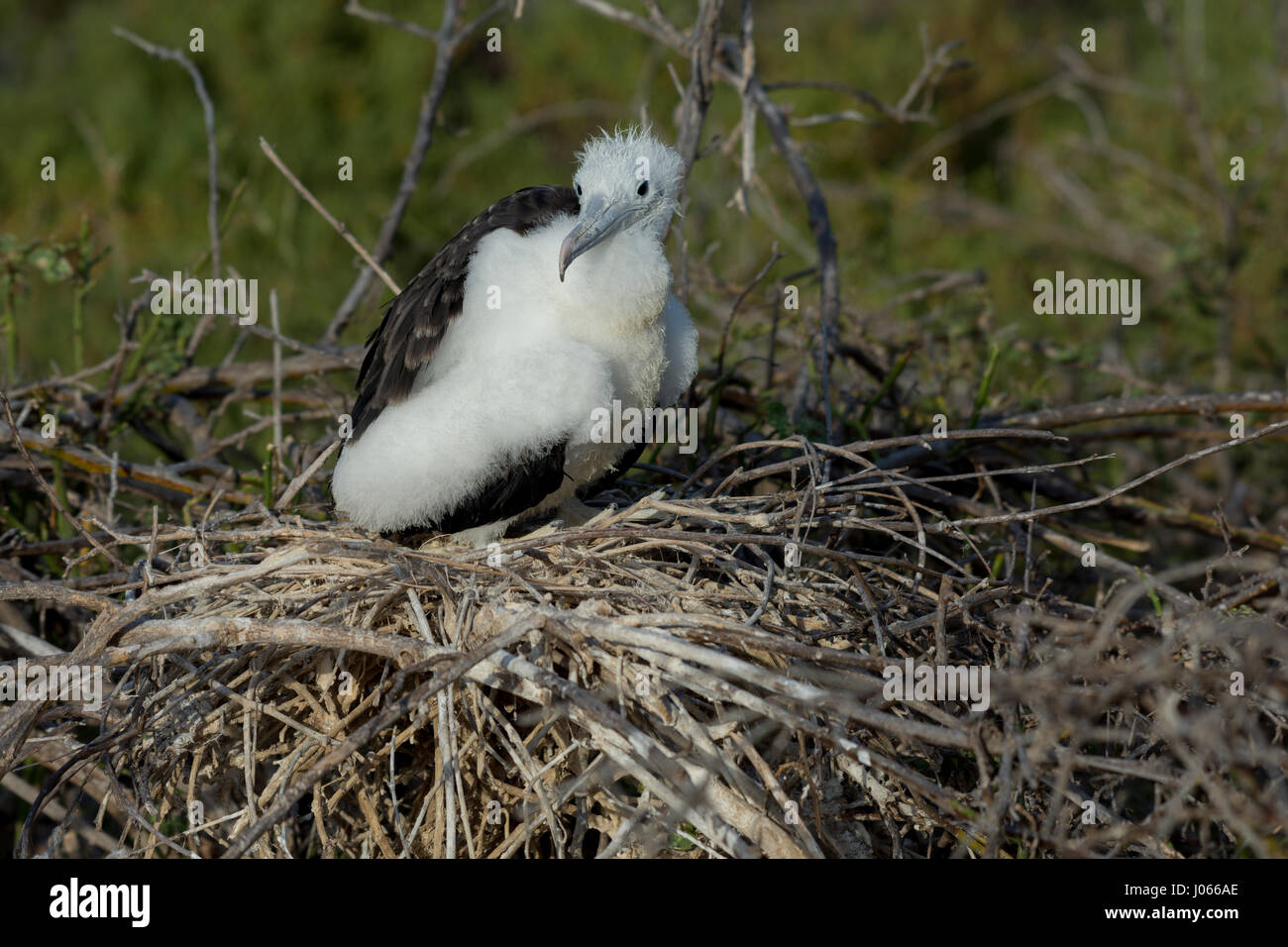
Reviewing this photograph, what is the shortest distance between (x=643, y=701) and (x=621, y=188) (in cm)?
118

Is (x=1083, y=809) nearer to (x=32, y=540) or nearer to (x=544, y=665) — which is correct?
(x=544, y=665)

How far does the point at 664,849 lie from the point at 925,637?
71cm

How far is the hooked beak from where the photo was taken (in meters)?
Result: 2.64

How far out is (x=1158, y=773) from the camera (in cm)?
188
